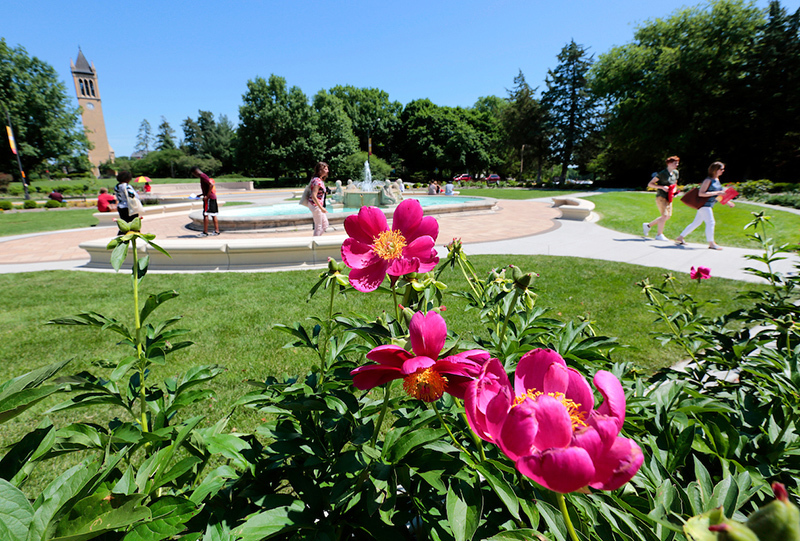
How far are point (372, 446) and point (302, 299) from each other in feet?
14.5

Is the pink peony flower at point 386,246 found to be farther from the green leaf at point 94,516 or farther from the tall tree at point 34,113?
the tall tree at point 34,113

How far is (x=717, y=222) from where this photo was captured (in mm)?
11180

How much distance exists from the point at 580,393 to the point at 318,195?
8.22 m

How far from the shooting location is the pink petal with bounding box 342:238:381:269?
1145 millimetres

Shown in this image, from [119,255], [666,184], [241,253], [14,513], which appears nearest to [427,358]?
[14,513]

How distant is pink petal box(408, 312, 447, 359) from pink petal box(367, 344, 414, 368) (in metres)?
0.03

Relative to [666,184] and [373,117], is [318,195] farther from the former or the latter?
[373,117]

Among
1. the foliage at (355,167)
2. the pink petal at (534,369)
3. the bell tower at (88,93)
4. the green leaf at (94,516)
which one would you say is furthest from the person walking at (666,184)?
the bell tower at (88,93)

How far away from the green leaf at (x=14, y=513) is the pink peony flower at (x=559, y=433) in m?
0.71

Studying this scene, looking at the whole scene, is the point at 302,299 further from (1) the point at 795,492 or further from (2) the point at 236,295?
(1) the point at 795,492

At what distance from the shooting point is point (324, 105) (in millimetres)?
43406

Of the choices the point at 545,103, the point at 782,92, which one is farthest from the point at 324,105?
the point at 782,92

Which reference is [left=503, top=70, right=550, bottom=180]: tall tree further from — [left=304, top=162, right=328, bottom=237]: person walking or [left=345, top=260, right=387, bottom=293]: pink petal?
[left=345, top=260, right=387, bottom=293]: pink petal

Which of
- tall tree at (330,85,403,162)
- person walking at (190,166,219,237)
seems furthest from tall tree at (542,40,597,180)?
person walking at (190,166,219,237)
